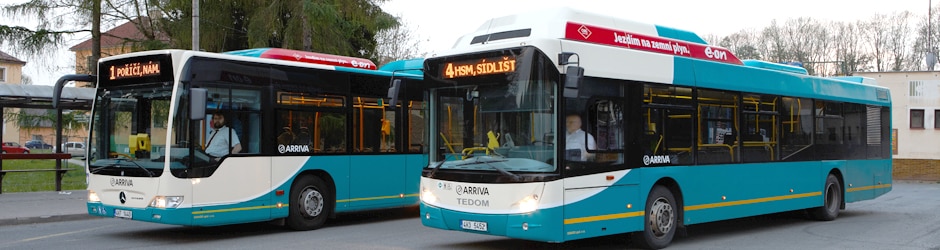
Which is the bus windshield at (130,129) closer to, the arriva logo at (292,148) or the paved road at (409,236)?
the paved road at (409,236)

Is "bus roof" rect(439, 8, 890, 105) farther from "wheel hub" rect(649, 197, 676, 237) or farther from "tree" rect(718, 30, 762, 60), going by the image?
"tree" rect(718, 30, 762, 60)

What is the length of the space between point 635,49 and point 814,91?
516 cm

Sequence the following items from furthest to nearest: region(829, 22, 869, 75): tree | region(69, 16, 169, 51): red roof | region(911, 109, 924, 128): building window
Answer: region(829, 22, 869, 75): tree, region(911, 109, 924, 128): building window, region(69, 16, 169, 51): red roof

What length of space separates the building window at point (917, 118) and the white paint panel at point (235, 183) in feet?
115

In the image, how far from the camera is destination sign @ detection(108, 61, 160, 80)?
11.9 metres

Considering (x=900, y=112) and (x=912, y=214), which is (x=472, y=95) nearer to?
(x=912, y=214)

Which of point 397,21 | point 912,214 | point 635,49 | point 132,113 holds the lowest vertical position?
point 912,214

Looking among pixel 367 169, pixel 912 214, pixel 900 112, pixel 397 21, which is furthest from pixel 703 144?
pixel 900 112

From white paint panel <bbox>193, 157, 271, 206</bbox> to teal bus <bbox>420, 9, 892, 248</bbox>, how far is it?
311cm

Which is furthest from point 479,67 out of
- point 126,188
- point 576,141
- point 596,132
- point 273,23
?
point 273,23

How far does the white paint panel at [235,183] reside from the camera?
11891mm

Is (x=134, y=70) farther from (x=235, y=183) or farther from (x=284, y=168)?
(x=284, y=168)

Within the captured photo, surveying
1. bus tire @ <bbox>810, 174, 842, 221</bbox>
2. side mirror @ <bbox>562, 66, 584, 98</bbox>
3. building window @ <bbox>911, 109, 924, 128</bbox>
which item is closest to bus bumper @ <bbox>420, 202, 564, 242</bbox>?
side mirror @ <bbox>562, 66, 584, 98</bbox>

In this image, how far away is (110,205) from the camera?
480 inches
